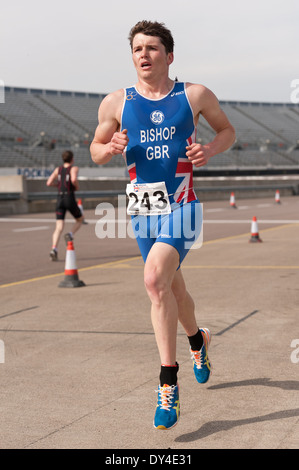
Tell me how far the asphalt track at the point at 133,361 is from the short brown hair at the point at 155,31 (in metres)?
2.22

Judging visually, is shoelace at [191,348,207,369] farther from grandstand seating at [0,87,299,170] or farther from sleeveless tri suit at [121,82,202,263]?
grandstand seating at [0,87,299,170]

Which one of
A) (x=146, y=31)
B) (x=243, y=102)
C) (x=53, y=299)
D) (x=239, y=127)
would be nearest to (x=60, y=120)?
(x=239, y=127)

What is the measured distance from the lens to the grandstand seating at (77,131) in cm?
5281

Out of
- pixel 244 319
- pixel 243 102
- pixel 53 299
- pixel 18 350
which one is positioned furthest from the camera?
pixel 243 102

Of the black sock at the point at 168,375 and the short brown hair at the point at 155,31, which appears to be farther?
the short brown hair at the point at 155,31

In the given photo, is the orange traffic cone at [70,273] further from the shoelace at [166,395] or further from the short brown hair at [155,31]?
the shoelace at [166,395]

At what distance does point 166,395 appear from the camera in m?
4.24

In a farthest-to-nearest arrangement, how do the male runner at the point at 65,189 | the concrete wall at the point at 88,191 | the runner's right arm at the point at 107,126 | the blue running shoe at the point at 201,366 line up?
the concrete wall at the point at 88,191 < the male runner at the point at 65,189 < the blue running shoe at the point at 201,366 < the runner's right arm at the point at 107,126

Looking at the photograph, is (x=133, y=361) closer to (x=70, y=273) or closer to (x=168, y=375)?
(x=168, y=375)

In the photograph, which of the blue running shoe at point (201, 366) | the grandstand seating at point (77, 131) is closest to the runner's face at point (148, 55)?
the blue running shoe at point (201, 366)

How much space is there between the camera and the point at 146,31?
4.71 m
